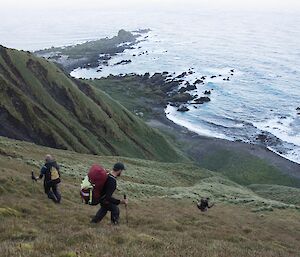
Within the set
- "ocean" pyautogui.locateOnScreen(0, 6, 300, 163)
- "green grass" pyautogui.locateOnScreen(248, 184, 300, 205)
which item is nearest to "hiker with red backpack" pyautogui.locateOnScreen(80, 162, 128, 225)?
"green grass" pyautogui.locateOnScreen(248, 184, 300, 205)

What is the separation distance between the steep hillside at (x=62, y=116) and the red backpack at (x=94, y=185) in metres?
43.2

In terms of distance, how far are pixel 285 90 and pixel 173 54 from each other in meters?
77.2

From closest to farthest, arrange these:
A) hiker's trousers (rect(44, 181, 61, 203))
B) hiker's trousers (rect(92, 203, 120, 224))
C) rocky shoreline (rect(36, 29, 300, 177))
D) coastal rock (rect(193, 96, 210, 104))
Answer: hiker's trousers (rect(92, 203, 120, 224)), hiker's trousers (rect(44, 181, 61, 203)), rocky shoreline (rect(36, 29, 300, 177)), coastal rock (rect(193, 96, 210, 104))

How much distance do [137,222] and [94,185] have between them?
23.9 feet

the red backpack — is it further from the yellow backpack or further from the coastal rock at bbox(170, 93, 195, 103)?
the coastal rock at bbox(170, 93, 195, 103)

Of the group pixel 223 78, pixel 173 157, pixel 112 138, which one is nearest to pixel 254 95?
pixel 223 78

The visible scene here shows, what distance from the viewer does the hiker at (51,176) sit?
2011cm

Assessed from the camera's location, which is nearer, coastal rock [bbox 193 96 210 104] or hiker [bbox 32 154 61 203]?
hiker [bbox 32 154 61 203]

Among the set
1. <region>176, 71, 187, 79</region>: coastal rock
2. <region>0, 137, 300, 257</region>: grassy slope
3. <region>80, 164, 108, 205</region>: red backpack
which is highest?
<region>80, 164, 108, 205</region>: red backpack

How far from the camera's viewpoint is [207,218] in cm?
2656

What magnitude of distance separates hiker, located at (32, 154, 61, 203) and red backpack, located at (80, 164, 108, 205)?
6456mm

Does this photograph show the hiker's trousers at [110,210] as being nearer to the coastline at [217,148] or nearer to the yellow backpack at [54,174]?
the yellow backpack at [54,174]

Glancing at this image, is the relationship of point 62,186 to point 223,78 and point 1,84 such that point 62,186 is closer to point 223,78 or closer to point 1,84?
point 1,84

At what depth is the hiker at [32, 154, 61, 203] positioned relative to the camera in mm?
20109
